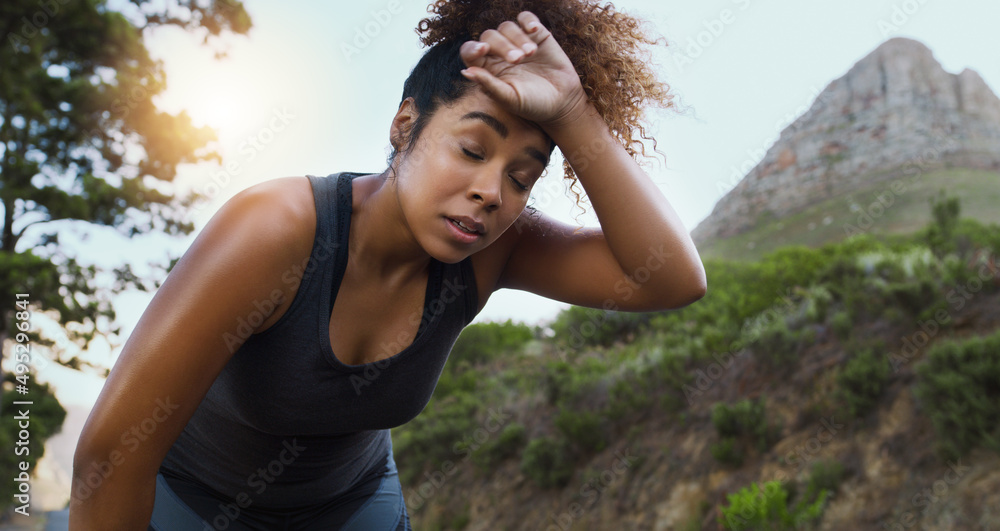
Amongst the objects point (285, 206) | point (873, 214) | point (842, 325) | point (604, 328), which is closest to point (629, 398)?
point (842, 325)

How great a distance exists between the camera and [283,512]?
1667mm

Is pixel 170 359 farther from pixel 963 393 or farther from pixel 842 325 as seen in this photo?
pixel 842 325

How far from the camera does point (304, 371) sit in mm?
1342

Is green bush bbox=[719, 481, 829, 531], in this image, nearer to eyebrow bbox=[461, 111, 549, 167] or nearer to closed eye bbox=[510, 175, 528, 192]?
closed eye bbox=[510, 175, 528, 192]

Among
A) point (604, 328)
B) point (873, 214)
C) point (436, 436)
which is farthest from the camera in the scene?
point (873, 214)

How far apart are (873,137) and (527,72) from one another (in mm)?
39098

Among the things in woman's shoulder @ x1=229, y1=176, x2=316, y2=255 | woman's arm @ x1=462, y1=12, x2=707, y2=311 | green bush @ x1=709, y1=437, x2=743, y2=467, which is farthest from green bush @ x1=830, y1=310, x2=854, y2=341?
woman's shoulder @ x1=229, y1=176, x2=316, y2=255

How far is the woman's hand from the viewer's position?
1245 mm

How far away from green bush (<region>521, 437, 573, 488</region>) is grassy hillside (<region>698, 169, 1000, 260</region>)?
13853 mm

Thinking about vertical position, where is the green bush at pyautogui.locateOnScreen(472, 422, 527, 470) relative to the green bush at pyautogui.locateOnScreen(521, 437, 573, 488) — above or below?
below

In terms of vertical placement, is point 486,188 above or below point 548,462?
above

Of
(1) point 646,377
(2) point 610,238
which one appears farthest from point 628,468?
(2) point 610,238

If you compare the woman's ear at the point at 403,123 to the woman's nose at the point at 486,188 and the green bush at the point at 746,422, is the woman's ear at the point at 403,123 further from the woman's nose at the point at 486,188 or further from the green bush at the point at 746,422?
the green bush at the point at 746,422

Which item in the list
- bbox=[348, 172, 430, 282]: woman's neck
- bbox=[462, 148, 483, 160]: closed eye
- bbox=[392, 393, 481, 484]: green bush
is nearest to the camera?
bbox=[462, 148, 483, 160]: closed eye
